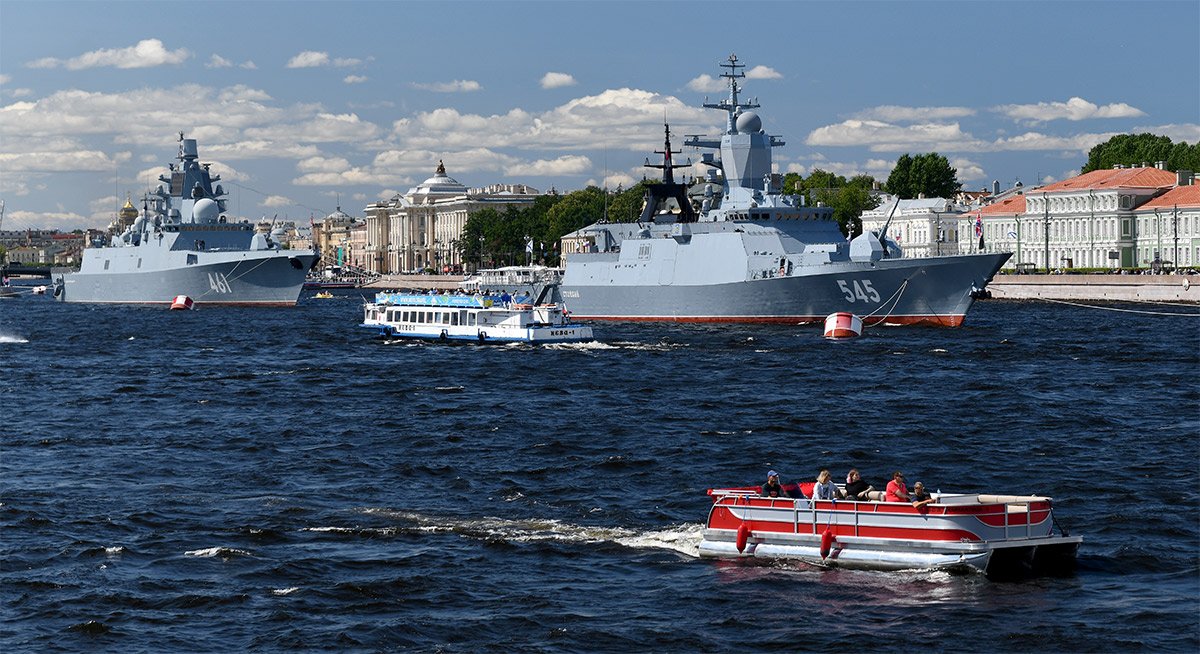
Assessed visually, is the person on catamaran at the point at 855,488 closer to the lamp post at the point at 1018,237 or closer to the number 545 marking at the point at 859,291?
the number 545 marking at the point at 859,291

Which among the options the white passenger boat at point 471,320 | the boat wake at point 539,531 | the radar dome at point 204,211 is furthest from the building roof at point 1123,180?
the boat wake at point 539,531

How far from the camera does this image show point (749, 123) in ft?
274

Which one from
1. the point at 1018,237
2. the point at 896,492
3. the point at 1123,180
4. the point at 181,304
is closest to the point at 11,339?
the point at 181,304

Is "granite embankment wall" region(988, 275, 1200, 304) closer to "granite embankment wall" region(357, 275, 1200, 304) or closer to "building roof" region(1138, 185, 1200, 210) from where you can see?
"granite embankment wall" region(357, 275, 1200, 304)

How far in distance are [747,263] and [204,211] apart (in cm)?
5771

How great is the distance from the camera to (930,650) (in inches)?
693

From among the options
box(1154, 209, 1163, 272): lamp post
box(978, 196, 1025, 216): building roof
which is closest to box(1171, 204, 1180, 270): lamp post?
box(1154, 209, 1163, 272): lamp post

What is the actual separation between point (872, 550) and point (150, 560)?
959 centimetres

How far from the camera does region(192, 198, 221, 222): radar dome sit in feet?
388

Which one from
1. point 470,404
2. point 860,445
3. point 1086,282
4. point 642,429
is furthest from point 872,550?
point 1086,282

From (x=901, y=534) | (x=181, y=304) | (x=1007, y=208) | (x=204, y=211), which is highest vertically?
(x=1007, y=208)

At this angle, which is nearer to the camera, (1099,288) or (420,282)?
(1099,288)

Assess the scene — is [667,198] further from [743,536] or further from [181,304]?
[743,536]

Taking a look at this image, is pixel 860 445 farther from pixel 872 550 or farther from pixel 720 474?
pixel 872 550
